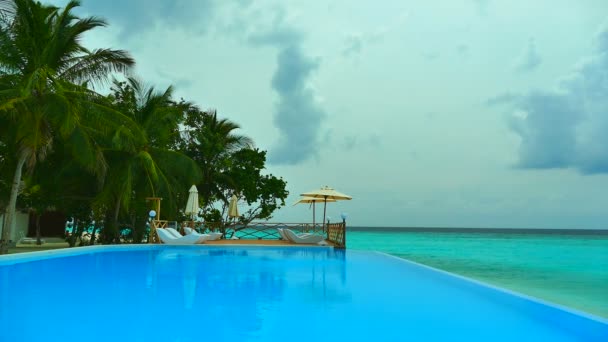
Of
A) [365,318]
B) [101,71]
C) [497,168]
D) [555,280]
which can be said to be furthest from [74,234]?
[497,168]

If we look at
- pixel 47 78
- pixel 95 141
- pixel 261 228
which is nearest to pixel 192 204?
pixel 95 141

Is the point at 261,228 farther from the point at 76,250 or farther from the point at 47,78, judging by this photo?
the point at 47,78

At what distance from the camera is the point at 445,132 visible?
17078 millimetres

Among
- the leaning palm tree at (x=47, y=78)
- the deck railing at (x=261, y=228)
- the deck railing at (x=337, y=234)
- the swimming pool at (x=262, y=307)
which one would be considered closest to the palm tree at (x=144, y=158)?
the deck railing at (x=261, y=228)

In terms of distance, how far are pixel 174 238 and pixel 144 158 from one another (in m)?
2.55

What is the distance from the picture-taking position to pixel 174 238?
1345cm

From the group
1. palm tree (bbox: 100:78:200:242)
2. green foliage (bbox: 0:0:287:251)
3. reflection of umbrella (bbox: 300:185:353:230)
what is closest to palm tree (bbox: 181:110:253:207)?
green foliage (bbox: 0:0:287:251)

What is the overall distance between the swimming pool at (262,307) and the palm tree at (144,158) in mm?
5404

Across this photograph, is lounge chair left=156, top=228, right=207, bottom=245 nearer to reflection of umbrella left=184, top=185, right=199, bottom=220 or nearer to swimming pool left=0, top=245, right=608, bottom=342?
→ reflection of umbrella left=184, top=185, right=199, bottom=220

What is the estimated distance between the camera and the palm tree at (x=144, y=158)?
13.7 m

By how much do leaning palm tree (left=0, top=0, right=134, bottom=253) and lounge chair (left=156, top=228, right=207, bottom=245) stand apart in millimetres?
2629

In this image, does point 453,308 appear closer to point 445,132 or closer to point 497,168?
point 445,132

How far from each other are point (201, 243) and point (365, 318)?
10332mm

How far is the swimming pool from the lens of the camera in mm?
3824
